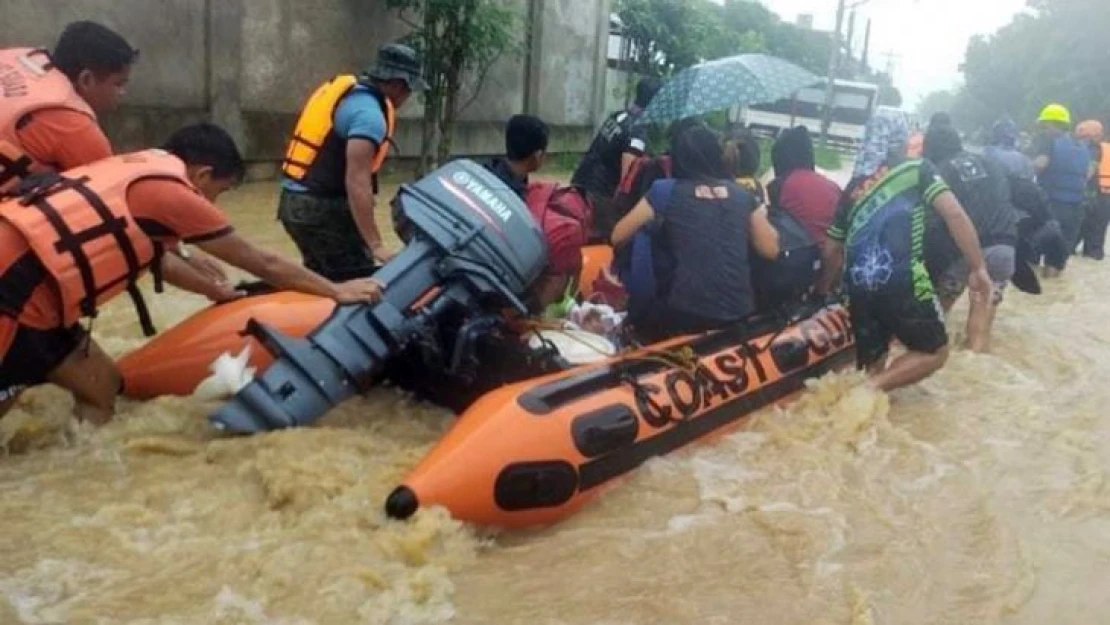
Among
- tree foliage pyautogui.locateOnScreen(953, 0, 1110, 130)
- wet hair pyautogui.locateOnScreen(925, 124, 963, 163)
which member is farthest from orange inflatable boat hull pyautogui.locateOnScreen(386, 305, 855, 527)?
tree foliage pyautogui.locateOnScreen(953, 0, 1110, 130)

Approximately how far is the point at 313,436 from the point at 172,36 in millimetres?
6412

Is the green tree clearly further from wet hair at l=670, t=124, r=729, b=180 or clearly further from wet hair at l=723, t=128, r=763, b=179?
wet hair at l=670, t=124, r=729, b=180

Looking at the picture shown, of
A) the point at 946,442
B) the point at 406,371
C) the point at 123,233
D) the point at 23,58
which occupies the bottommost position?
the point at 946,442

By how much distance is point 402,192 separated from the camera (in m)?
4.09

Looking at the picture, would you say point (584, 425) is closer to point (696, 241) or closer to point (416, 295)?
point (416, 295)

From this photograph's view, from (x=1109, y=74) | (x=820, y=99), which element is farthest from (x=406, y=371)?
(x=1109, y=74)

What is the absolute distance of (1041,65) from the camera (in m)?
35.2

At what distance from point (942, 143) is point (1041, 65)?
32.9 meters

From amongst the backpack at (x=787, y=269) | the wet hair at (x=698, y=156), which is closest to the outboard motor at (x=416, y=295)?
the wet hair at (x=698, y=156)

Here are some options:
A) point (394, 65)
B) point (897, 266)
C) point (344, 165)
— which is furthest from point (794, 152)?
point (344, 165)

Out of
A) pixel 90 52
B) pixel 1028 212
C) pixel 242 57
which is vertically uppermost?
pixel 90 52

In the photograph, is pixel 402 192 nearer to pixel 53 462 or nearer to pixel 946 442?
pixel 53 462

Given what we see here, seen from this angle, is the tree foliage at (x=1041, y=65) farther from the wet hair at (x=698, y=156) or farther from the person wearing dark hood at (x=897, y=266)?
the wet hair at (x=698, y=156)

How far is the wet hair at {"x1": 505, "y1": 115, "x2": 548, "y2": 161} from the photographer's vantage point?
4.69 m
